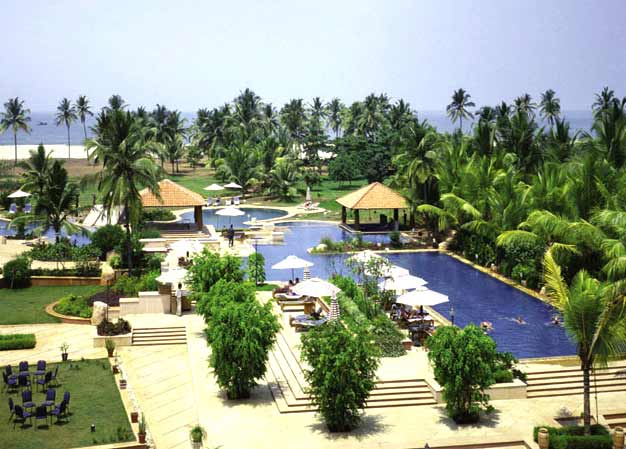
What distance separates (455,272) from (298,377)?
18.5m

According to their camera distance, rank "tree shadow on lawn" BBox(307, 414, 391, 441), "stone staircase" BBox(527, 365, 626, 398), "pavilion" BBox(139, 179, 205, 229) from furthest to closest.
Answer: "pavilion" BBox(139, 179, 205, 229) → "stone staircase" BBox(527, 365, 626, 398) → "tree shadow on lawn" BBox(307, 414, 391, 441)

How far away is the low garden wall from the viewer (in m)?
23.7

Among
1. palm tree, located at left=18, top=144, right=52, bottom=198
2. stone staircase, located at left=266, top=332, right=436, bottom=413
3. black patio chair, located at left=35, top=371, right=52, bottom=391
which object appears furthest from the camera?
palm tree, located at left=18, top=144, right=52, bottom=198

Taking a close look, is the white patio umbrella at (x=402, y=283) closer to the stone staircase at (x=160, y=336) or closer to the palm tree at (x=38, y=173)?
the stone staircase at (x=160, y=336)

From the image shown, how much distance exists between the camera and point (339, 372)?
20.7 metres

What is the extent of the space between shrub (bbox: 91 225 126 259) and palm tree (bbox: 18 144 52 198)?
14.2 feet

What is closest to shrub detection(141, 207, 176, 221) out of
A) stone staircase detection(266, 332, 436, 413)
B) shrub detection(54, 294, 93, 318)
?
shrub detection(54, 294, 93, 318)

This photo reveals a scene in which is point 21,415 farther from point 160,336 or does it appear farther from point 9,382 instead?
point 160,336

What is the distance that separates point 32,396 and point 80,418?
2679 millimetres

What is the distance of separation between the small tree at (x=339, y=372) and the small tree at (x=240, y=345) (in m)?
2.10

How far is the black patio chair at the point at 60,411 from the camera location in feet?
Answer: 72.1

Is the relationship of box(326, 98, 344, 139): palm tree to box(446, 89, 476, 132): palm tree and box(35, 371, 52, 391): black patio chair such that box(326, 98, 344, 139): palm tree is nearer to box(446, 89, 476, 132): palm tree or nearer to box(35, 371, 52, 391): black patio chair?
box(446, 89, 476, 132): palm tree

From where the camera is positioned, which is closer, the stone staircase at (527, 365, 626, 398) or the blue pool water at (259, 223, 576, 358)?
the stone staircase at (527, 365, 626, 398)

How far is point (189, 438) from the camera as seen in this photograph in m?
21.2
